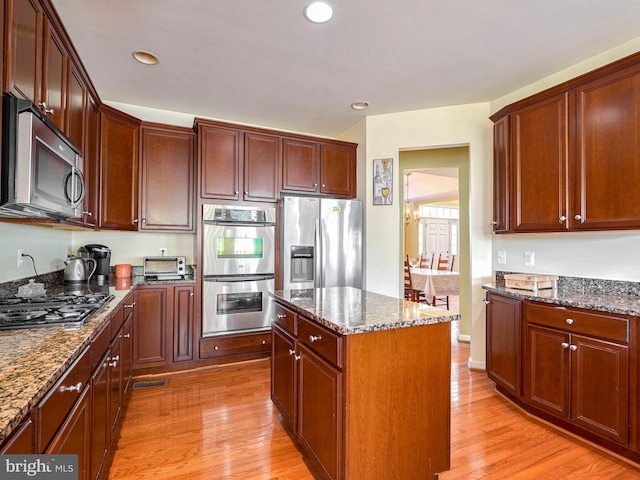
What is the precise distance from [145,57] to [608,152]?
347cm

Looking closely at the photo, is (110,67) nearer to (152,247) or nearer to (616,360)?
(152,247)

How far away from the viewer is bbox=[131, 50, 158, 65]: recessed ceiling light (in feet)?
8.35

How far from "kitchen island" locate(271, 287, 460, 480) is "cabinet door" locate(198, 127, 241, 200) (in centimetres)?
200

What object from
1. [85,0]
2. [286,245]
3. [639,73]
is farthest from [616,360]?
[85,0]

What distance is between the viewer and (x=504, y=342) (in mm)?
2666

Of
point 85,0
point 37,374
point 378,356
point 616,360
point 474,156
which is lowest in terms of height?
point 616,360

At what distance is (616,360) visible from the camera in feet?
6.37

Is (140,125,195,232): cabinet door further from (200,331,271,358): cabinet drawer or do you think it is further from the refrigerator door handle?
the refrigerator door handle

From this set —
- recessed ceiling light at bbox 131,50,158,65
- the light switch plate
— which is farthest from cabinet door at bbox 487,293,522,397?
recessed ceiling light at bbox 131,50,158,65

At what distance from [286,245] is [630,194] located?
9.16ft

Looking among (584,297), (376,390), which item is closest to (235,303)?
(376,390)

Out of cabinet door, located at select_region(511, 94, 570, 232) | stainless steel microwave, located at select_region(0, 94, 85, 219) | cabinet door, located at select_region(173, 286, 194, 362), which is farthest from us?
cabinet door, located at select_region(173, 286, 194, 362)

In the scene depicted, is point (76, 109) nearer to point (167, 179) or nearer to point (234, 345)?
point (167, 179)

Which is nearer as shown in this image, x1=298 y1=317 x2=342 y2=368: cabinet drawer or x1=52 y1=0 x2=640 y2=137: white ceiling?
x1=298 y1=317 x2=342 y2=368: cabinet drawer
